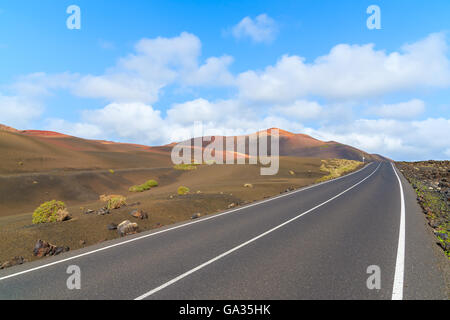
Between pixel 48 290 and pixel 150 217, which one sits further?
pixel 150 217

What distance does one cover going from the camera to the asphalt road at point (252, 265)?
5266 millimetres

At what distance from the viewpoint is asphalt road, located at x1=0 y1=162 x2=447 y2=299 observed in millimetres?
5266

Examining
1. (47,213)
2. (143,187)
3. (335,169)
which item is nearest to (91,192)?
(143,187)

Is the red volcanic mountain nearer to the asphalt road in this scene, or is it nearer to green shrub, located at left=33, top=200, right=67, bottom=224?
green shrub, located at left=33, top=200, right=67, bottom=224

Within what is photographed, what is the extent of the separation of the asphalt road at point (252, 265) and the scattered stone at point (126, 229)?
39.1 inches

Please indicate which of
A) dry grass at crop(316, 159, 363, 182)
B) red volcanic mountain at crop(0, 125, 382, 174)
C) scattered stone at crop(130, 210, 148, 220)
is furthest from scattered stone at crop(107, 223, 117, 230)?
red volcanic mountain at crop(0, 125, 382, 174)

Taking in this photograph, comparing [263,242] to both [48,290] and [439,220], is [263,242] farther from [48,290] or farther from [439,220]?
[439,220]

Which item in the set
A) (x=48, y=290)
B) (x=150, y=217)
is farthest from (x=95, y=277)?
(x=150, y=217)

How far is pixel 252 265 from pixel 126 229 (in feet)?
21.0

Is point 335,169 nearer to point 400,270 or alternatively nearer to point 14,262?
point 400,270

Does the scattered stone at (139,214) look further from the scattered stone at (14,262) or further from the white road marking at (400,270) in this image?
the white road marking at (400,270)
